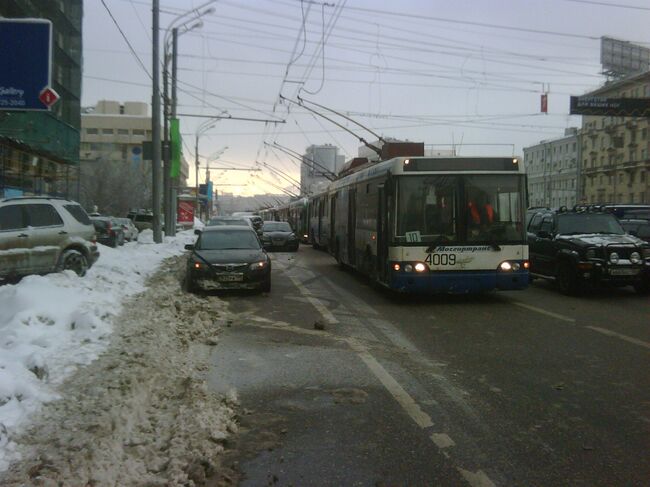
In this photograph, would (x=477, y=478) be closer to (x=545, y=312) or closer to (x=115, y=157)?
(x=545, y=312)

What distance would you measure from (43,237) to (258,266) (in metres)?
4.26

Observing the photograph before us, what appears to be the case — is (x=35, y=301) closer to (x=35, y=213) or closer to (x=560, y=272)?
(x=35, y=213)

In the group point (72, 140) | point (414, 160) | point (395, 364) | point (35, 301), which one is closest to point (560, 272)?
point (414, 160)

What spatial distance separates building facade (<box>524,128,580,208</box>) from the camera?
92.6 metres

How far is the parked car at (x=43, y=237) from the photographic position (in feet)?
37.6

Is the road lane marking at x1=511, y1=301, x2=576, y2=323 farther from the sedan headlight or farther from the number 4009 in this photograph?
the sedan headlight

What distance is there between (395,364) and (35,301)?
4295mm

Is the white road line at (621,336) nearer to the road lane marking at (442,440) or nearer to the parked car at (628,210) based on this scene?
the road lane marking at (442,440)

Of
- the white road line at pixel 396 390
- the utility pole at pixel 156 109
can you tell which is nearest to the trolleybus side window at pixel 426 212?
the white road line at pixel 396 390

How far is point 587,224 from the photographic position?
526 inches

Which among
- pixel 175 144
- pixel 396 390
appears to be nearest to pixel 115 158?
pixel 175 144

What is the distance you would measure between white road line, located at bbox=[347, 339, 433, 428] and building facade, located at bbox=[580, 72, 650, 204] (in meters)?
75.5

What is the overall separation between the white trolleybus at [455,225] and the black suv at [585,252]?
2.05 meters

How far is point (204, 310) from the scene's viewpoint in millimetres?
10031
